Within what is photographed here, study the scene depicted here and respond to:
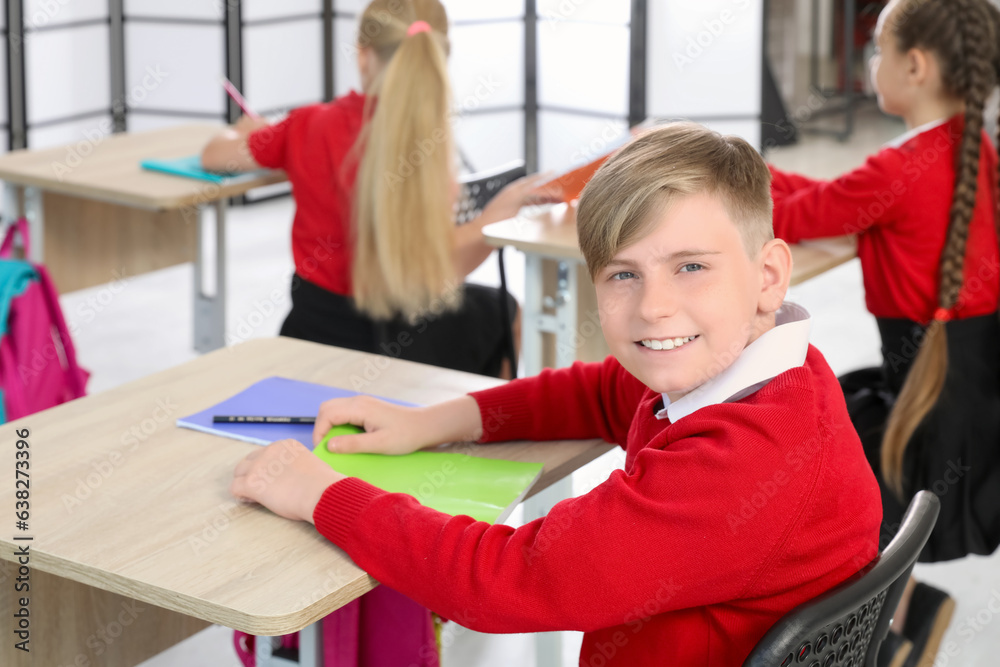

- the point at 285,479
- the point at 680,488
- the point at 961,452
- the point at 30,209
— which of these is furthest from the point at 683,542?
the point at 30,209

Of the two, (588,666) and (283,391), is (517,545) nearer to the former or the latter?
(588,666)

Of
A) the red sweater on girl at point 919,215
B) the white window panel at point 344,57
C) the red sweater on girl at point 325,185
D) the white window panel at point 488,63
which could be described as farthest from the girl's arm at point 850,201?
the white window panel at point 344,57

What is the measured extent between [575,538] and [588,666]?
20 cm

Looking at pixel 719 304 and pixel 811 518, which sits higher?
pixel 719 304

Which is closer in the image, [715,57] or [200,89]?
[715,57]

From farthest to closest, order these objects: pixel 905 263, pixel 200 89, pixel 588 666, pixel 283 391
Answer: pixel 200 89
pixel 905 263
pixel 283 391
pixel 588 666

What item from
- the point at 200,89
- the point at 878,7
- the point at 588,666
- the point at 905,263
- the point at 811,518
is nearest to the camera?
the point at 811,518

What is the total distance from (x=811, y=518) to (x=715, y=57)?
4492 millimetres

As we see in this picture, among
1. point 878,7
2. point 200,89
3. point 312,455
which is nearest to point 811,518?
point 312,455

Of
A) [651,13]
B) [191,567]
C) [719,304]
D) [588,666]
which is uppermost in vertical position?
[651,13]

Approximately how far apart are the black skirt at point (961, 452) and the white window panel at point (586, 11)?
3368 mm

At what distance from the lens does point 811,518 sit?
1021 millimetres

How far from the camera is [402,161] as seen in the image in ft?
7.83

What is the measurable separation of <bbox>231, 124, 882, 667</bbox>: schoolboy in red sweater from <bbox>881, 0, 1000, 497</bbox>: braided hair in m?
1.05
